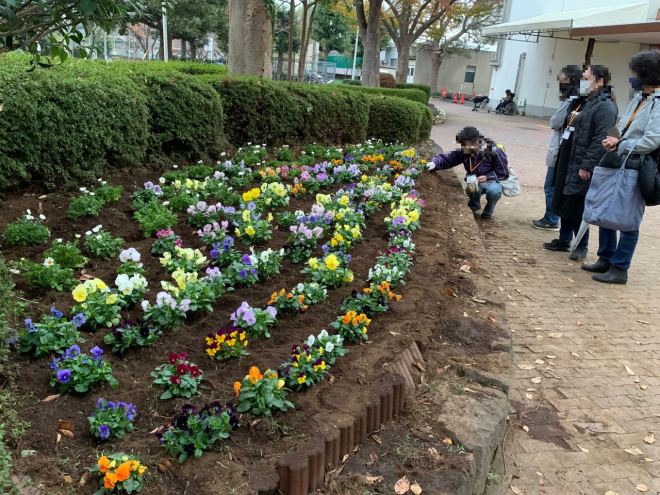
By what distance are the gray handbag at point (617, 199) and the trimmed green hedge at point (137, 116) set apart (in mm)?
4091

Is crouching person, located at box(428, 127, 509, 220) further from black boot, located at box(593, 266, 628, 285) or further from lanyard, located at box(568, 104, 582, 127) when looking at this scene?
black boot, located at box(593, 266, 628, 285)

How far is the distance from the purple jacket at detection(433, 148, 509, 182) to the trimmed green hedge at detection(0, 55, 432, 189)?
212 centimetres

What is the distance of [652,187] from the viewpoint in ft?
15.2

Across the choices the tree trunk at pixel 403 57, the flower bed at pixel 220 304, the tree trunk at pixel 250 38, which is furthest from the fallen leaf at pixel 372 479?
the tree trunk at pixel 403 57

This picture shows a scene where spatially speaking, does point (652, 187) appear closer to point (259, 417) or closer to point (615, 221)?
point (615, 221)

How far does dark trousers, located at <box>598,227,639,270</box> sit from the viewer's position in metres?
5.05

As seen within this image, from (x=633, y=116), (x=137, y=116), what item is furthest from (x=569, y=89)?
(x=137, y=116)

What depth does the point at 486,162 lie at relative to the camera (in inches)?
270

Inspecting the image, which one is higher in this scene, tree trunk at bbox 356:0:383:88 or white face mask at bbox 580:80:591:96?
tree trunk at bbox 356:0:383:88

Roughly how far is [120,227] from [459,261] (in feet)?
9.17

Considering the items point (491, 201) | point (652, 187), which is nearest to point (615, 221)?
point (652, 187)

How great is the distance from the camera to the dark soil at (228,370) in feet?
6.18

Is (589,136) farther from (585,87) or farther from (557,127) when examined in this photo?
(557,127)

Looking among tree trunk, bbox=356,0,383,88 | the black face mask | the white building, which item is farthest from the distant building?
the black face mask
